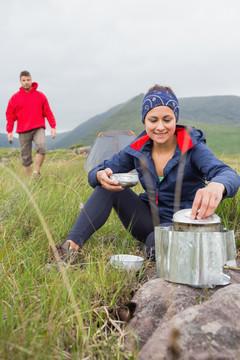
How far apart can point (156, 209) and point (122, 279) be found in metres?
0.64

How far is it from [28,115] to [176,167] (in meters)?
4.68

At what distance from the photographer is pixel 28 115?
623 centimetres

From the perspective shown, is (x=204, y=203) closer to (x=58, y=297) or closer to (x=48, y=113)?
(x=58, y=297)

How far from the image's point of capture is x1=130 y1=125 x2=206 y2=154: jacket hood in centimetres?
191

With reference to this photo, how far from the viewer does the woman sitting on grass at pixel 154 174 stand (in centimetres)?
202

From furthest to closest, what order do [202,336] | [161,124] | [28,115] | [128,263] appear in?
[28,115] < [161,124] < [128,263] < [202,336]

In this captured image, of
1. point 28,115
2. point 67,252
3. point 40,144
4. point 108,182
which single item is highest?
point 28,115

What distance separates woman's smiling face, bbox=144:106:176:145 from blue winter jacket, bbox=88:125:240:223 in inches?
3.5

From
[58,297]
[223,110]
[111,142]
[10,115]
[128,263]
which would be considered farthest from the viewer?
[223,110]

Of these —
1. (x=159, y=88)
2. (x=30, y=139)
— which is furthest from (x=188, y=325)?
(x=30, y=139)

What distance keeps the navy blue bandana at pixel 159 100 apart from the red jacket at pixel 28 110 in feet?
→ 14.3

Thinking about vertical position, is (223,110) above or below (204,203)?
below

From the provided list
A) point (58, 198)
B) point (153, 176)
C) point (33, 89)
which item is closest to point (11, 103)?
point (33, 89)

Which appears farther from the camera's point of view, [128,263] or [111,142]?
[111,142]
